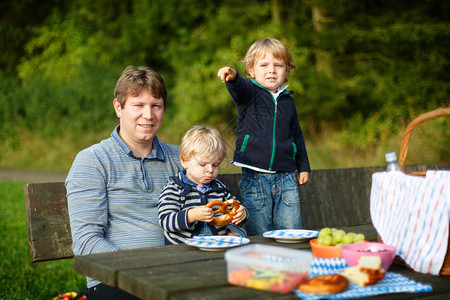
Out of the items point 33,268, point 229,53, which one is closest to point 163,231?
point 33,268

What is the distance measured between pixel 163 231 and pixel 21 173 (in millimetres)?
11720

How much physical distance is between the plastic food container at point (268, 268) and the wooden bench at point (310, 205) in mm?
1359

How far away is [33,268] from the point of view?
200 inches

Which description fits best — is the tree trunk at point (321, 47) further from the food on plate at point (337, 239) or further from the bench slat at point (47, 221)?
the food on plate at point (337, 239)

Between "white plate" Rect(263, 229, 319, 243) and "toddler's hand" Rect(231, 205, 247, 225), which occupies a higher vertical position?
"toddler's hand" Rect(231, 205, 247, 225)

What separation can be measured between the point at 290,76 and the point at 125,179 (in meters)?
11.5

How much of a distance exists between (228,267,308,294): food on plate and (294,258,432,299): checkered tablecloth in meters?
0.04

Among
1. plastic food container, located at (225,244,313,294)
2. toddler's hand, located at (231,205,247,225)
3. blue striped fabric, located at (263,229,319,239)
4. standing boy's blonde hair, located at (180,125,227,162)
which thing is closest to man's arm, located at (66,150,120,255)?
standing boy's blonde hair, located at (180,125,227,162)

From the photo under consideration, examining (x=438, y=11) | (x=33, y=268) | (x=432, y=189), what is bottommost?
(x=33, y=268)

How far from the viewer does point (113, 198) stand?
2.85 m

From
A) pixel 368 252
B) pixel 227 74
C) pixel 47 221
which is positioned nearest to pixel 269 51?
pixel 227 74

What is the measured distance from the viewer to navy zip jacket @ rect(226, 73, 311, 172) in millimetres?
3525

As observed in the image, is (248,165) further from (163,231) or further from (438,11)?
(438,11)

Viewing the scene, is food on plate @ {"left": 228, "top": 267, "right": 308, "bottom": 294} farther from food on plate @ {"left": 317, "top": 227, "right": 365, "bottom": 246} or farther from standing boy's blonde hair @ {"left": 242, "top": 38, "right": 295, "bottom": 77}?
standing boy's blonde hair @ {"left": 242, "top": 38, "right": 295, "bottom": 77}
